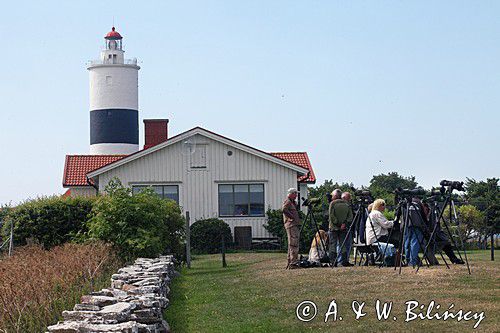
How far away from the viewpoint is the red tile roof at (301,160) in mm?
43600

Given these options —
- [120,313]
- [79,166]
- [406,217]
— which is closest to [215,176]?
[79,166]

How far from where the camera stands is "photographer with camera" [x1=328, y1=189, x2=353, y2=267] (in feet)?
71.8

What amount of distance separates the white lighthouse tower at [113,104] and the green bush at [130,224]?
28.0 meters

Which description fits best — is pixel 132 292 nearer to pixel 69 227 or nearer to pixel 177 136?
pixel 69 227

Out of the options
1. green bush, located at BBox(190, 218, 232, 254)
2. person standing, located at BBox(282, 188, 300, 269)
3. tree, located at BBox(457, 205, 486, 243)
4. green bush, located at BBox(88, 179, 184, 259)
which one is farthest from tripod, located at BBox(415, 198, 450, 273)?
tree, located at BBox(457, 205, 486, 243)

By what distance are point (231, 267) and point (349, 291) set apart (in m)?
11.1

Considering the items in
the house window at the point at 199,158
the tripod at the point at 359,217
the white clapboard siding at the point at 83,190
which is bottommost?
the tripod at the point at 359,217

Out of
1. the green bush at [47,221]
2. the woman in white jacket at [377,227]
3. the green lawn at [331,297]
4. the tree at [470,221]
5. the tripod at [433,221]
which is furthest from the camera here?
the tree at [470,221]

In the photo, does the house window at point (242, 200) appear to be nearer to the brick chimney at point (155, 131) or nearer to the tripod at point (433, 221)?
the brick chimney at point (155, 131)

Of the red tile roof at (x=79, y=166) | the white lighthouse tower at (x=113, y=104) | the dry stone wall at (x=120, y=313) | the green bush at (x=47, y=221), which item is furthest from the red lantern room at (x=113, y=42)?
the dry stone wall at (x=120, y=313)

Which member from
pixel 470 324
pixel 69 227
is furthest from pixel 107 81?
pixel 470 324

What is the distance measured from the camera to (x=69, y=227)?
3058 cm

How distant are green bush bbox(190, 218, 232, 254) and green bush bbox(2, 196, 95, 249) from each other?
340 inches

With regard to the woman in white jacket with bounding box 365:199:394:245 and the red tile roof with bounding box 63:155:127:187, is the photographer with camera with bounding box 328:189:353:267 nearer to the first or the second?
the woman in white jacket with bounding box 365:199:394:245
